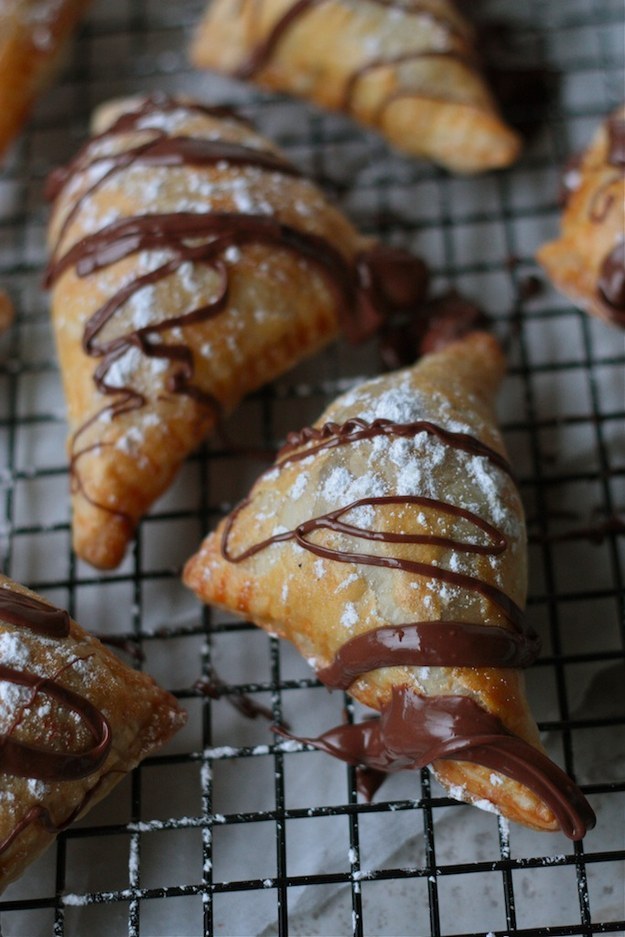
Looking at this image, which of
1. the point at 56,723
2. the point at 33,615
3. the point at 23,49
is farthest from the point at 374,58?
the point at 56,723

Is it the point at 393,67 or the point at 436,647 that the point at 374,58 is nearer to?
the point at 393,67

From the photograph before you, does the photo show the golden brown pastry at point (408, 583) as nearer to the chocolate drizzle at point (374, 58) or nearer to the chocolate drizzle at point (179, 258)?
the chocolate drizzle at point (179, 258)

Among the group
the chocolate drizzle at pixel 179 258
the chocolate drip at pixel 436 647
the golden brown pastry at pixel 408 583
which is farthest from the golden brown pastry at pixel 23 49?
the chocolate drip at pixel 436 647

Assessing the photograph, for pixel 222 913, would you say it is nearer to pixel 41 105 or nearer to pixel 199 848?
pixel 199 848

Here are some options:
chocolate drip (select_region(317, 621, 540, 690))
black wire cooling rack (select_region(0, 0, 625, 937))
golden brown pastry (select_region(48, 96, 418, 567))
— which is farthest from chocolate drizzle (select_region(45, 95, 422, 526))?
chocolate drip (select_region(317, 621, 540, 690))

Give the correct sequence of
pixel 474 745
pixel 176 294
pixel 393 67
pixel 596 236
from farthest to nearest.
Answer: pixel 393 67 < pixel 596 236 < pixel 176 294 < pixel 474 745
